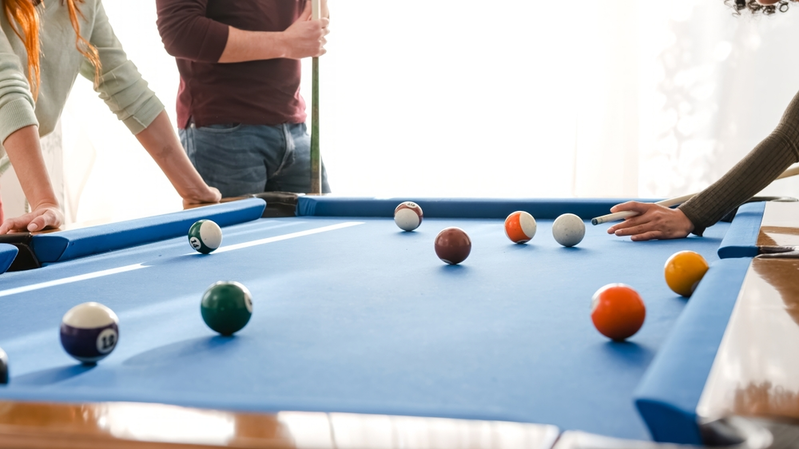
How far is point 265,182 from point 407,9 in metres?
1.69

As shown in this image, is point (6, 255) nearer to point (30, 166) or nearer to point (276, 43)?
point (30, 166)

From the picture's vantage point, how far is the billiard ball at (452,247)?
5.11 feet

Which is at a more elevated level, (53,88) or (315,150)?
(53,88)

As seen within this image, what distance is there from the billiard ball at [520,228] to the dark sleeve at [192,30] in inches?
68.8

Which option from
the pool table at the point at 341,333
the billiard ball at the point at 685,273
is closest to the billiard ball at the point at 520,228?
the pool table at the point at 341,333

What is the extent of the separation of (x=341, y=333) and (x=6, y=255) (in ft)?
3.11

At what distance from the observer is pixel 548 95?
167 inches

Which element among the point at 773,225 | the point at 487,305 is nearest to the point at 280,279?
the point at 487,305

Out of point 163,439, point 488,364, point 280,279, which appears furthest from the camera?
point 280,279

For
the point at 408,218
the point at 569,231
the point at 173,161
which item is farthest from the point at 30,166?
the point at 569,231

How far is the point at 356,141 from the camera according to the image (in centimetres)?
461

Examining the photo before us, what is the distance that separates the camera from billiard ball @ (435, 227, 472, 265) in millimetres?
1559

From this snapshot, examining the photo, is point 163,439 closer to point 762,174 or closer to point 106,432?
point 106,432

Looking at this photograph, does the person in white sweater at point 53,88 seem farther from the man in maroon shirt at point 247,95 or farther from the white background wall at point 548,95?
the white background wall at point 548,95
